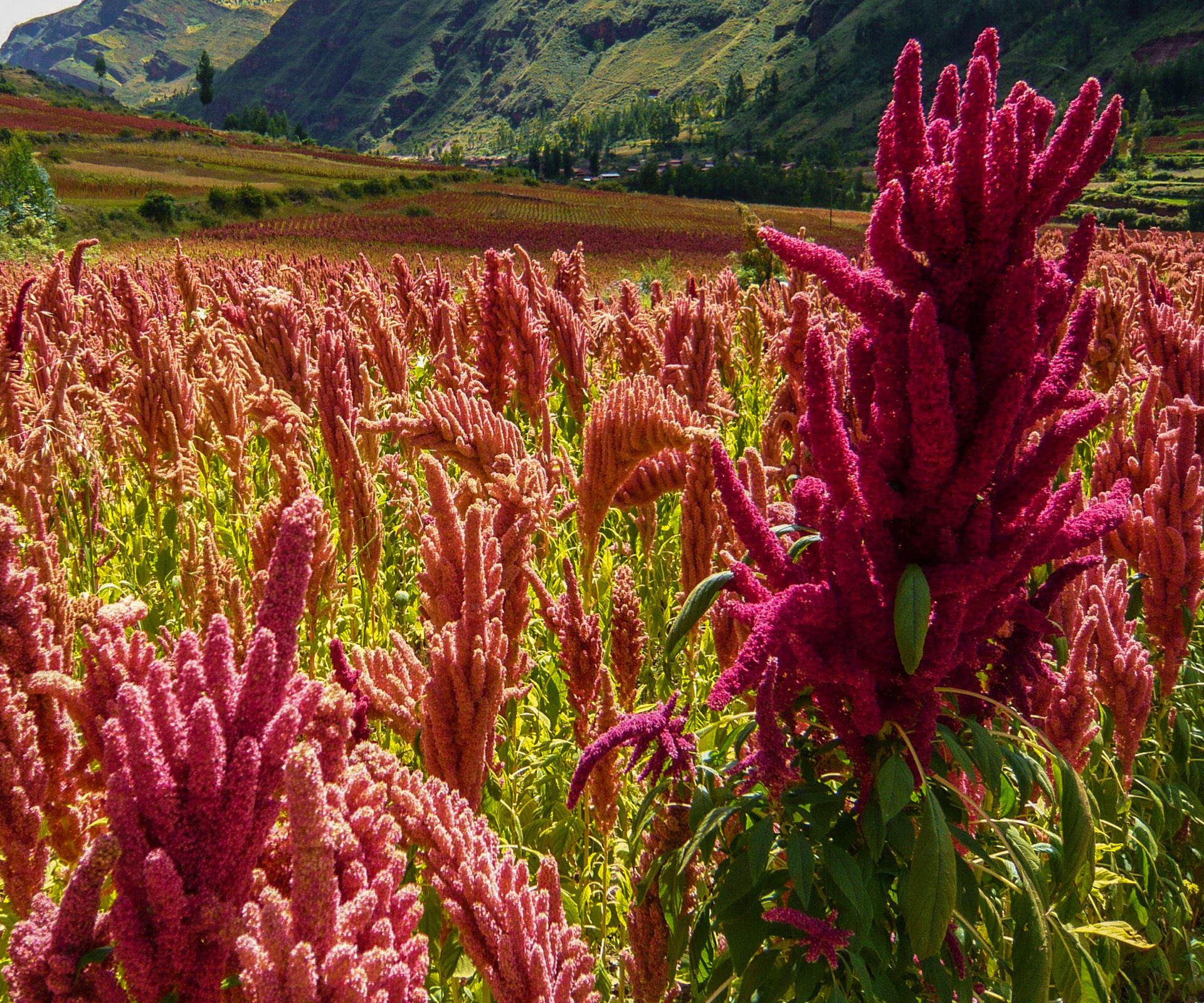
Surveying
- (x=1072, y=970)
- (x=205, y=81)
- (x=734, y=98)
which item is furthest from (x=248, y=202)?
(x=734, y=98)

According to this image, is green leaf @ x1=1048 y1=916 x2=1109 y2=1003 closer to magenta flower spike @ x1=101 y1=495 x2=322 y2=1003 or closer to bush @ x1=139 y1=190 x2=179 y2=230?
magenta flower spike @ x1=101 y1=495 x2=322 y2=1003

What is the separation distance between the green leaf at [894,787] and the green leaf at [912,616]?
0.50 feet

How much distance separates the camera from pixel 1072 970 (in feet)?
4.33

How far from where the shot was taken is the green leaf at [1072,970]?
1.31 m

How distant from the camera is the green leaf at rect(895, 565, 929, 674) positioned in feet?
3.59

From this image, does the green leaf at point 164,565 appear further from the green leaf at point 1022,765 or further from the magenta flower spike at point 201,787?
the green leaf at point 1022,765

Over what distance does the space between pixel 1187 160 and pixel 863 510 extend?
3372 inches

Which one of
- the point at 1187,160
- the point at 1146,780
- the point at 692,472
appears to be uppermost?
the point at 1187,160

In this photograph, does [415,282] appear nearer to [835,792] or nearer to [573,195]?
[835,792]

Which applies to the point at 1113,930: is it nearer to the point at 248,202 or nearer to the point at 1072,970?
the point at 1072,970

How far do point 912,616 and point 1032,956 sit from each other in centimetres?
55

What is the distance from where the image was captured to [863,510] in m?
1.26

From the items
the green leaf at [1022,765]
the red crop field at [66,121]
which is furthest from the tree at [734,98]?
Result: the green leaf at [1022,765]

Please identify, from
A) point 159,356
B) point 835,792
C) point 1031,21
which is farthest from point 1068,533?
point 1031,21
